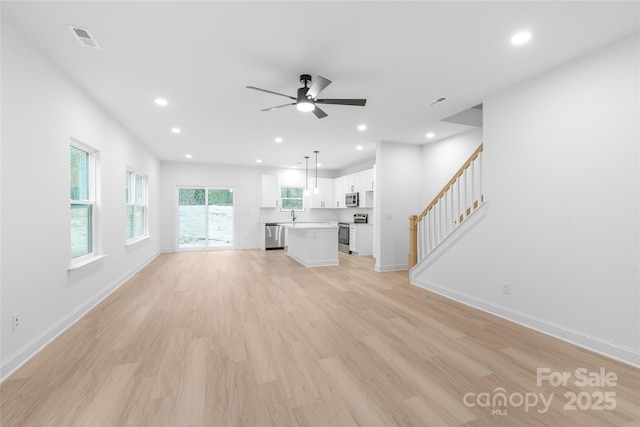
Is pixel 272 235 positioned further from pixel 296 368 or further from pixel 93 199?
pixel 296 368

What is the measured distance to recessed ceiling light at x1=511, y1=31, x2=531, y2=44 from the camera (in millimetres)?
2354

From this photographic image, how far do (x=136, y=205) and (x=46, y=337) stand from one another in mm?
3883

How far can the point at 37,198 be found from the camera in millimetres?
2514

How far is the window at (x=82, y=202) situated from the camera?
3.40 metres

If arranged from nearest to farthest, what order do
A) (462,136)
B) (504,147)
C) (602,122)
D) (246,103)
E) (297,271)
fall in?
(602,122) < (504,147) < (246,103) < (462,136) < (297,271)

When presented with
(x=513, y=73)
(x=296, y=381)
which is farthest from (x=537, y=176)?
(x=296, y=381)

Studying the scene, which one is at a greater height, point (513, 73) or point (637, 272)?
point (513, 73)

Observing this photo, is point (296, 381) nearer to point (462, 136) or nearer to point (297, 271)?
point (297, 271)

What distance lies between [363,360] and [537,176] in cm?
270

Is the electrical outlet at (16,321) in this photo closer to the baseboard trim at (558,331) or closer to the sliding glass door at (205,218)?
the baseboard trim at (558,331)

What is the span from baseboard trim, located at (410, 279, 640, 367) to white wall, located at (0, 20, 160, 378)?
4.70m

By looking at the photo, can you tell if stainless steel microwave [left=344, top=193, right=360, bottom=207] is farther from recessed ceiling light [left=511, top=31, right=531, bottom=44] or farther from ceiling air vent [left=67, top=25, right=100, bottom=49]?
ceiling air vent [left=67, top=25, right=100, bottom=49]

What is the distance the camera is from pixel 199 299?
4.00 m

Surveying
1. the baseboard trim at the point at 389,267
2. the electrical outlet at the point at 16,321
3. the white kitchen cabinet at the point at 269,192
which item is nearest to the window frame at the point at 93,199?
the electrical outlet at the point at 16,321
